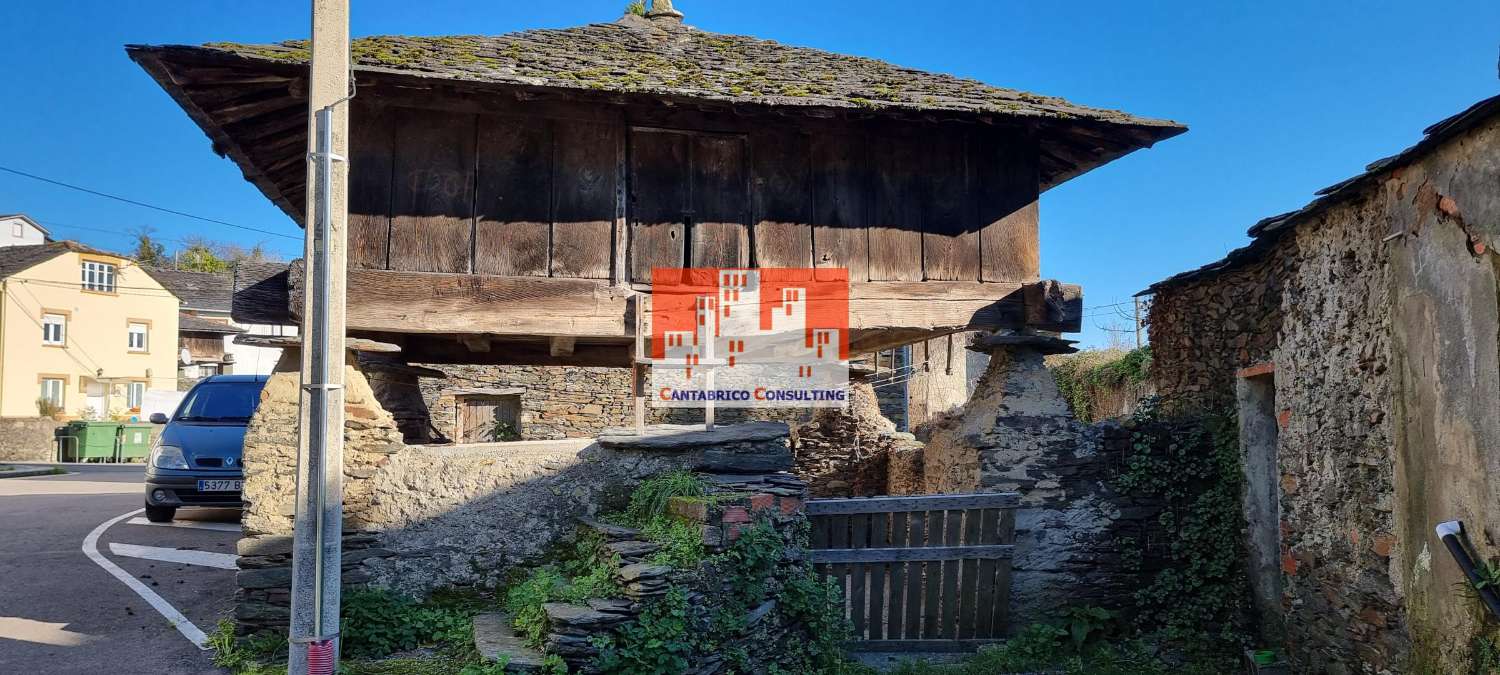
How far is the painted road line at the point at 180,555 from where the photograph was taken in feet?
28.3

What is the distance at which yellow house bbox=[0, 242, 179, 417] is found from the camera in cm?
2817

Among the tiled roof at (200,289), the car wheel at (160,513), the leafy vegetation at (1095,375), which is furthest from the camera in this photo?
the tiled roof at (200,289)

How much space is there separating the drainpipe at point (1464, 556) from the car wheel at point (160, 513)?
1174 cm

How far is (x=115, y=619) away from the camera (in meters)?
6.77

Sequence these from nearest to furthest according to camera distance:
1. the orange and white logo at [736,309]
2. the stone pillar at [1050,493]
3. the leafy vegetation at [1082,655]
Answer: the leafy vegetation at [1082,655], the orange and white logo at [736,309], the stone pillar at [1050,493]

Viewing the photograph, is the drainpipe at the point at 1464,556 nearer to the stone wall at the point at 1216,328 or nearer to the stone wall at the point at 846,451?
the stone wall at the point at 1216,328

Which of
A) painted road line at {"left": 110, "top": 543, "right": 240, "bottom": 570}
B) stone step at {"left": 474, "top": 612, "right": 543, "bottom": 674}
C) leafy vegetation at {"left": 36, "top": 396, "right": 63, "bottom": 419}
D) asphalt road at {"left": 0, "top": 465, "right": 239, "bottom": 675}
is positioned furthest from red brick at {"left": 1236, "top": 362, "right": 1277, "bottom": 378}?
leafy vegetation at {"left": 36, "top": 396, "right": 63, "bottom": 419}

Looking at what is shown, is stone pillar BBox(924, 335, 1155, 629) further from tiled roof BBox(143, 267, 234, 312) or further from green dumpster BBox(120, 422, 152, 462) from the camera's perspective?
tiled roof BBox(143, 267, 234, 312)

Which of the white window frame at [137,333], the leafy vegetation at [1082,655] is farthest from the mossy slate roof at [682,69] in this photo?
the white window frame at [137,333]

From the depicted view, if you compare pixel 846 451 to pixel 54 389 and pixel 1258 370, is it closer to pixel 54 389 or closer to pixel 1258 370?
pixel 1258 370

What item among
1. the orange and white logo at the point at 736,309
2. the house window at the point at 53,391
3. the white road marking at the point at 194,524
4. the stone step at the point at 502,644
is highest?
the orange and white logo at the point at 736,309

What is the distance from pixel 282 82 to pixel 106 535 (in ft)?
21.7

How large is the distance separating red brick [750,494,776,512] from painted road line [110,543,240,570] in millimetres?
5472

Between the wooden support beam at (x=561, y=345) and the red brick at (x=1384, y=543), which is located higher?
the wooden support beam at (x=561, y=345)
